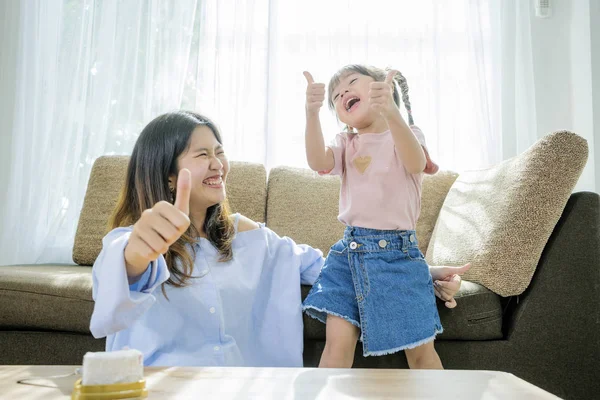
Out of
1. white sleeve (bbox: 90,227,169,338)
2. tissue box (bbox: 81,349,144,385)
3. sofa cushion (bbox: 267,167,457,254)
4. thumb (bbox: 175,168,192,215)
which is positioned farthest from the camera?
sofa cushion (bbox: 267,167,457,254)

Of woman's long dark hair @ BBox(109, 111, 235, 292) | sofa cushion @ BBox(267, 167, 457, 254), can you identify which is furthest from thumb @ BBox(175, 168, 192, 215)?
sofa cushion @ BBox(267, 167, 457, 254)

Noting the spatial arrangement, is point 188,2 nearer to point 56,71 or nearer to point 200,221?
point 56,71

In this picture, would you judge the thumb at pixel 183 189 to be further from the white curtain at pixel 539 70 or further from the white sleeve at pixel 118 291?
the white curtain at pixel 539 70

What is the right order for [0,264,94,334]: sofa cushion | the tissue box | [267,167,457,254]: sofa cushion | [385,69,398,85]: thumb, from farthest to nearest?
[267,167,457,254]: sofa cushion < [0,264,94,334]: sofa cushion < [385,69,398,85]: thumb < the tissue box

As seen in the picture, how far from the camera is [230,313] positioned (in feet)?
4.45

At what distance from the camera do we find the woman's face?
1437 millimetres

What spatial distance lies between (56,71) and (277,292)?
2219 millimetres

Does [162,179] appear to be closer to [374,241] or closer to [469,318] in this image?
[374,241]

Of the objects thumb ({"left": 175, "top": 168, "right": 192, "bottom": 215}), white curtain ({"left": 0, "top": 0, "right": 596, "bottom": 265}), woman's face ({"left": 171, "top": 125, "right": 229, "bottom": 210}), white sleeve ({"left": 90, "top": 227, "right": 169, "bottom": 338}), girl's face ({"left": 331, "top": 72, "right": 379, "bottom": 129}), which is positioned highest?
white curtain ({"left": 0, "top": 0, "right": 596, "bottom": 265})

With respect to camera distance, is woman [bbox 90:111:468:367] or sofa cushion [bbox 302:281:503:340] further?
sofa cushion [bbox 302:281:503:340]

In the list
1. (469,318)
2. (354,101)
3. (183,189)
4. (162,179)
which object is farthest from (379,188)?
(183,189)

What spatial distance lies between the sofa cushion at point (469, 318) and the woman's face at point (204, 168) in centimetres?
38

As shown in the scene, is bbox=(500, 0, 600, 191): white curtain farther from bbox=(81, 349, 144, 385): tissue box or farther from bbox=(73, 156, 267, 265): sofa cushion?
bbox=(81, 349, 144, 385): tissue box

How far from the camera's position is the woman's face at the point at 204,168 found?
1437mm
